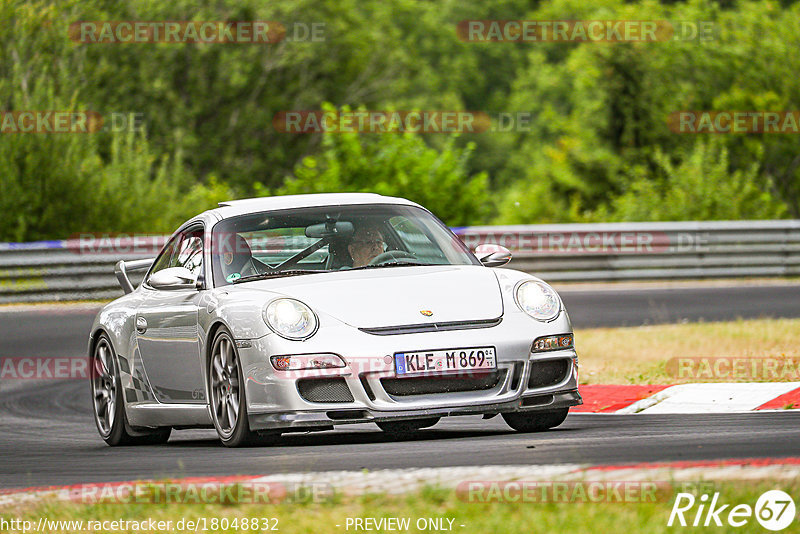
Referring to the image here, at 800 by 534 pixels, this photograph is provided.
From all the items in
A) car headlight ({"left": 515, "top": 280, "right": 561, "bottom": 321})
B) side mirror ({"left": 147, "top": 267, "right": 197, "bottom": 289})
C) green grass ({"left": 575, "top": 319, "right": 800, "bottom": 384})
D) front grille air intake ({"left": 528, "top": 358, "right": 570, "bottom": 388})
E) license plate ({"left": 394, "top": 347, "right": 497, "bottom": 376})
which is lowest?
green grass ({"left": 575, "top": 319, "right": 800, "bottom": 384})

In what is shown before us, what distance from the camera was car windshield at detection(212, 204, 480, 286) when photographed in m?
9.26

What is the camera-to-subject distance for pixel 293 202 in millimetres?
9672

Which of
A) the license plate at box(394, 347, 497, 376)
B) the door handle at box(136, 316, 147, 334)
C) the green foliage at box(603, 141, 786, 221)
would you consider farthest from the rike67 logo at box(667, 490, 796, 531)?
the green foliage at box(603, 141, 786, 221)

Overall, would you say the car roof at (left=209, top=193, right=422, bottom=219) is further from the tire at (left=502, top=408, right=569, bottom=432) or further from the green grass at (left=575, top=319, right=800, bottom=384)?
the green grass at (left=575, top=319, right=800, bottom=384)

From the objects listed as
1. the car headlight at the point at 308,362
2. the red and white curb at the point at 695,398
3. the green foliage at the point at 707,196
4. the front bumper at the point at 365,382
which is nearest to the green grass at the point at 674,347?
the red and white curb at the point at 695,398

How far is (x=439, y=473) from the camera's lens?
648 centimetres

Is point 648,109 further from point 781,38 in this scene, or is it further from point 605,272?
point 605,272

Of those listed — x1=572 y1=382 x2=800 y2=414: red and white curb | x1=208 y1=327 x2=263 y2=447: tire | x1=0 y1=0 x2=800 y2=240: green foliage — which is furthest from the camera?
x1=0 y1=0 x2=800 y2=240: green foliage

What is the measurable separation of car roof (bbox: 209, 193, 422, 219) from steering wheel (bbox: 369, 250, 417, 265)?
434mm

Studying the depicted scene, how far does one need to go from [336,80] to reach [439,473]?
47266 millimetres

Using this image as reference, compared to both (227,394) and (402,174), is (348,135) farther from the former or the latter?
(227,394)

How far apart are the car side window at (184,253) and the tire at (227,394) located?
75 cm

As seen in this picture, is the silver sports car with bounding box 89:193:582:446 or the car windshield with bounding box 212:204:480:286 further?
the car windshield with bounding box 212:204:480:286

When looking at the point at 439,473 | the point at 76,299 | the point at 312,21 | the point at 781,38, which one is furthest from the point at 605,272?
the point at 312,21
